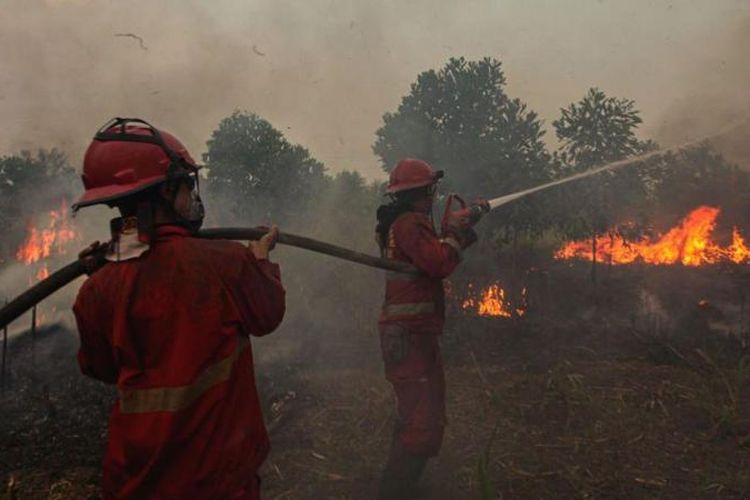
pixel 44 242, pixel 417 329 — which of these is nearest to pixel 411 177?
pixel 417 329

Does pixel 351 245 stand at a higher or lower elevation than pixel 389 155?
lower

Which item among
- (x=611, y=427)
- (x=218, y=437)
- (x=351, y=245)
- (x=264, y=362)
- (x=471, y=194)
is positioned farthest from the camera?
(x=351, y=245)

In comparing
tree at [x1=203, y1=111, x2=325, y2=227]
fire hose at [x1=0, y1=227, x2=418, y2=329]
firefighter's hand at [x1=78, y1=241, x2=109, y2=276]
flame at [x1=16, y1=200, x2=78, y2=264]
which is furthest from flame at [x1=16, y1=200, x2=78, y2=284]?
firefighter's hand at [x1=78, y1=241, x2=109, y2=276]

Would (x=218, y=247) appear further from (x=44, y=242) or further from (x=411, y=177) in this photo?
(x=44, y=242)

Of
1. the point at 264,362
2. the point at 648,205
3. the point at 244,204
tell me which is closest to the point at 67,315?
the point at 264,362

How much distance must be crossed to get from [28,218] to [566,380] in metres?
15.9

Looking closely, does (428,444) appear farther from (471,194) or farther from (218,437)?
(471,194)

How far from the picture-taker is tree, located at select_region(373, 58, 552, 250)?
1136cm

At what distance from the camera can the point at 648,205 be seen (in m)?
13.3

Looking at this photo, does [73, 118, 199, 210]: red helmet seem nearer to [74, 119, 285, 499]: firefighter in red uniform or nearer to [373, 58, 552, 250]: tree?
[74, 119, 285, 499]: firefighter in red uniform

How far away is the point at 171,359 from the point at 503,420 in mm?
4644

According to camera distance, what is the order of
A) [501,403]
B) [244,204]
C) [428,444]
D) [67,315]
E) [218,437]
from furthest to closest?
[244,204]
[67,315]
[501,403]
[428,444]
[218,437]

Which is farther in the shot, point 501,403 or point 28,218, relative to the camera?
point 28,218

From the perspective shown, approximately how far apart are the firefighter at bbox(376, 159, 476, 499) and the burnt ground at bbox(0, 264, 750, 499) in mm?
514
